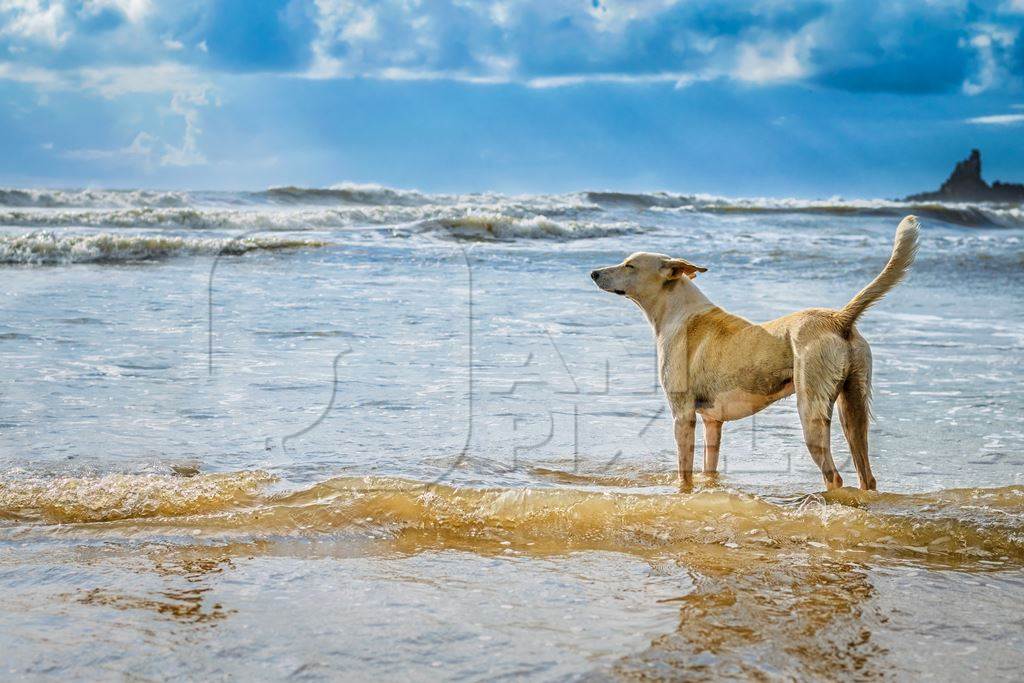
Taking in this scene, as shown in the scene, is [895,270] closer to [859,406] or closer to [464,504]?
[859,406]

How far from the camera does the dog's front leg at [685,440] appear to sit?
5562 millimetres

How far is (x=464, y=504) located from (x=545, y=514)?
42cm

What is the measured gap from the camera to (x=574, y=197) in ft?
127

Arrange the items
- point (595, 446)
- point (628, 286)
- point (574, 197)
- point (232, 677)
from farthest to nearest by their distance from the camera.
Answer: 1. point (574, 197)
2. point (595, 446)
3. point (628, 286)
4. point (232, 677)

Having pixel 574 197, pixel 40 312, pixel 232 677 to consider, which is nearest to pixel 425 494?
pixel 232 677

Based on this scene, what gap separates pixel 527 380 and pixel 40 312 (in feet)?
20.0

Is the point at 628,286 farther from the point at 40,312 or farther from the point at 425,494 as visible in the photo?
the point at 40,312

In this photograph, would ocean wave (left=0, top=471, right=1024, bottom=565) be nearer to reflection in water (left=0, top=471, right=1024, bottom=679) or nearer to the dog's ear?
reflection in water (left=0, top=471, right=1024, bottom=679)

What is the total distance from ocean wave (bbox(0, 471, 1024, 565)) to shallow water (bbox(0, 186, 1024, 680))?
18 millimetres

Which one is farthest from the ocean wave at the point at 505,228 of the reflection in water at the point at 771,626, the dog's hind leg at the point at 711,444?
the reflection in water at the point at 771,626

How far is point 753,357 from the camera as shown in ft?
17.3

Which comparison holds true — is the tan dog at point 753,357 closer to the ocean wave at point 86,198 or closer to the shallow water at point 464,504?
the shallow water at point 464,504

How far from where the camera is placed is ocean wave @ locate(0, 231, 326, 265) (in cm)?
1914

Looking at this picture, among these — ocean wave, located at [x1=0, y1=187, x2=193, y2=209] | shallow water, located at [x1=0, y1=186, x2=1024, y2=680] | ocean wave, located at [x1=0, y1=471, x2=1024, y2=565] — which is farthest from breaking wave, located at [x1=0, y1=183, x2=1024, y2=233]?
ocean wave, located at [x1=0, y1=471, x2=1024, y2=565]
